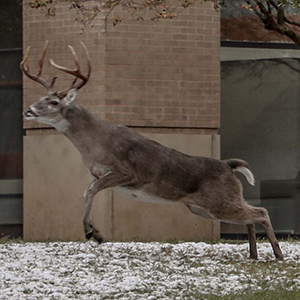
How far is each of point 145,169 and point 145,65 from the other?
14.9 feet

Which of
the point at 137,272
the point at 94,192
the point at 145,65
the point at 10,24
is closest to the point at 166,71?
the point at 145,65

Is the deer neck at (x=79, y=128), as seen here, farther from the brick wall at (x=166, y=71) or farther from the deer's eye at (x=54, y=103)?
the brick wall at (x=166, y=71)

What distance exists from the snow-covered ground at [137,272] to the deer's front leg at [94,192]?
0.40 m

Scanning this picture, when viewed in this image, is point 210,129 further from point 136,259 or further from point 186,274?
point 186,274

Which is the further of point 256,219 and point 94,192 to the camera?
point 256,219

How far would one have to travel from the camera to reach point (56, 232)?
13.7 metres

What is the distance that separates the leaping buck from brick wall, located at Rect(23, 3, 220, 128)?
3918mm

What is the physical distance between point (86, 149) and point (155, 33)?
4.83 m

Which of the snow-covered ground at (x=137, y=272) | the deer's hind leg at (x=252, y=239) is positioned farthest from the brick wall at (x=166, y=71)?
the deer's hind leg at (x=252, y=239)

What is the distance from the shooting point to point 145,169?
9469 mm

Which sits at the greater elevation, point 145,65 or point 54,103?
point 145,65

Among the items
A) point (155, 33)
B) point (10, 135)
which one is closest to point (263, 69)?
point (155, 33)

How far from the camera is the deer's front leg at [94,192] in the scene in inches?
351

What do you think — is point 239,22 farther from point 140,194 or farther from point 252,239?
point 140,194
